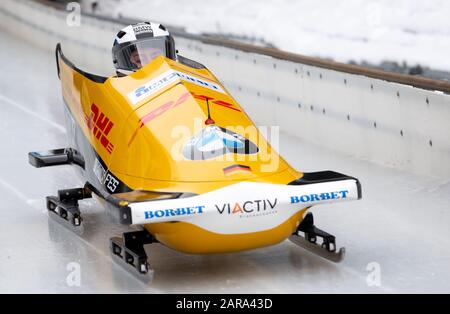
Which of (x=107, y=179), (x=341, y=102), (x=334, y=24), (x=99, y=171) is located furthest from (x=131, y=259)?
(x=334, y=24)

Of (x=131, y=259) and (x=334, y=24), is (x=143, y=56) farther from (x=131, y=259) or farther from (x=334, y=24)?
(x=334, y=24)

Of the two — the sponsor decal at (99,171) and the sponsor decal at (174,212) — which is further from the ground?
the sponsor decal at (174,212)

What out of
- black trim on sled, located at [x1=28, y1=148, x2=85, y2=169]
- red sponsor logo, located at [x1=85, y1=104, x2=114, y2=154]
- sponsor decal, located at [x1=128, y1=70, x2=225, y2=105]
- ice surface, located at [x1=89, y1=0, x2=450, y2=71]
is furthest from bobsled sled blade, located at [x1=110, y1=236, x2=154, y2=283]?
ice surface, located at [x1=89, y1=0, x2=450, y2=71]

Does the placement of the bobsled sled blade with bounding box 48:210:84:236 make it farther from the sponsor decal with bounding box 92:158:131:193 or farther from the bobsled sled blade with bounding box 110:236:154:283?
the bobsled sled blade with bounding box 110:236:154:283

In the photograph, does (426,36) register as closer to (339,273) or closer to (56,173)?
(56,173)

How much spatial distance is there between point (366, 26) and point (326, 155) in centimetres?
386

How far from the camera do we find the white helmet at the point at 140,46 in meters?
5.52

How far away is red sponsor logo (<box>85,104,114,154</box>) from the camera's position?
514cm

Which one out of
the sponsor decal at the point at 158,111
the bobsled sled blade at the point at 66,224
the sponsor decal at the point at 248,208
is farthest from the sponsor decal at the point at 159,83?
the sponsor decal at the point at 248,208

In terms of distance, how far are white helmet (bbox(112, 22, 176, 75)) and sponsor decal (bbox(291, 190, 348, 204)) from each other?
4.64 feet

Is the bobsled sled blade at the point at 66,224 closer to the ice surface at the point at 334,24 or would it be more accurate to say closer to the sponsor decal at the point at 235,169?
the sponsor decal at the point at 235,169

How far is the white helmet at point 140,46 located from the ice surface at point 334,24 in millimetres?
3682

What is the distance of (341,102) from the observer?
24.3 ft
